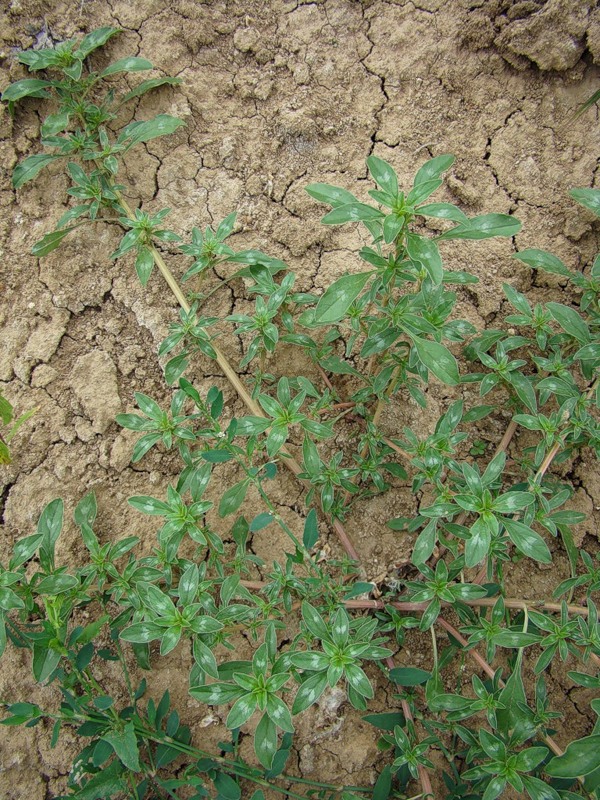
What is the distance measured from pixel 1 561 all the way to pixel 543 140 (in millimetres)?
3129

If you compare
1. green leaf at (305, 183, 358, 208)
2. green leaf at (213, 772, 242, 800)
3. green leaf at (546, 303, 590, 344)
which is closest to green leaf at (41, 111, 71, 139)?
green leaf at (305, 183, 358, 208)

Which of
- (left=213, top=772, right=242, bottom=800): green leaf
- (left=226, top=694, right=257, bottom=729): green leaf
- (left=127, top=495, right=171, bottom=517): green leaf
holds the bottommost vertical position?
(left=213, top=772, right=242, bottom=800): green leaf

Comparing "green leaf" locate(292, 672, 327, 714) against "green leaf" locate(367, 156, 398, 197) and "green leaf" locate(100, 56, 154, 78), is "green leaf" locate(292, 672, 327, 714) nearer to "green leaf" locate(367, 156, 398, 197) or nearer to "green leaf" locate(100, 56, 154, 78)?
"green leaf" locate(367, 156, 398, 197)

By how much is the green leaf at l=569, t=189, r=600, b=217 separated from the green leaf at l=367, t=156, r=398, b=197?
1053 millimetres

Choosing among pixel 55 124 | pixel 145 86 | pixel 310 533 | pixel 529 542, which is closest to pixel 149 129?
pixel 145 86

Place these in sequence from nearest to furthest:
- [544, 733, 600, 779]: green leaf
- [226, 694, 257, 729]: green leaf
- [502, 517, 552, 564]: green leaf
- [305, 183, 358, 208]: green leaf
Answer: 1. [544, 733, 600, 779]: green leaf
2. [226, 694, 257, 729]: green leaf
3. [502, 517, 552, 564]: green leaf
4. [305, 183, 358, 208]: green leaf

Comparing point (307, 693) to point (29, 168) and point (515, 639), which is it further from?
point (29, 168)

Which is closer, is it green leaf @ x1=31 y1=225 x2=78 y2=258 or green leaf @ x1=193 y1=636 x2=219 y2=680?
green leaf @ x1=193 y1=636 x2=219 y2=680

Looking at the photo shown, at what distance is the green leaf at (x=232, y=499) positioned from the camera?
8.33 ft

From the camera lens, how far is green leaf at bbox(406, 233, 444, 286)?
203 centimetres

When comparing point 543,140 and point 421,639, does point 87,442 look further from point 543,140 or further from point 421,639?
point 543,140

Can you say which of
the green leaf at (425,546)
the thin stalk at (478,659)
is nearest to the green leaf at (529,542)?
the green leaf at (425,546)

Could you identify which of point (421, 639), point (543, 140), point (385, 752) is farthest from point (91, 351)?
point (543, 140)

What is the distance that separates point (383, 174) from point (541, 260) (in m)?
0.97
